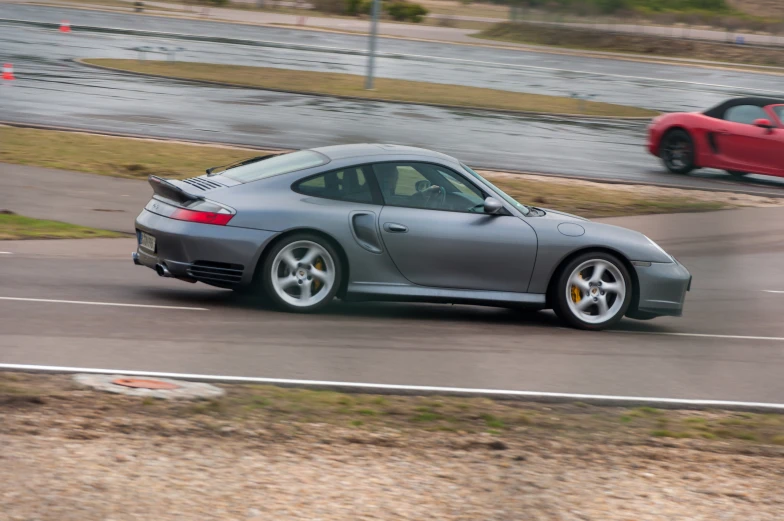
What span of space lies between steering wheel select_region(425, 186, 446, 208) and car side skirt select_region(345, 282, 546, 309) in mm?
653

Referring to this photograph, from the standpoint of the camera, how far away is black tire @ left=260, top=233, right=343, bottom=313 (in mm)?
8781

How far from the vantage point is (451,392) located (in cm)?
709

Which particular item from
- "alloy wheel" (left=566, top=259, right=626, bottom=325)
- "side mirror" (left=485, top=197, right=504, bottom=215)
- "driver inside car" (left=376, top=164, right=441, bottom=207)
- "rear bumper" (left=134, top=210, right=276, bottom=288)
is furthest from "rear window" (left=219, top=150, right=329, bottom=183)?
"alloy wheel" (left=566, top=259, right=626, bottom=325)

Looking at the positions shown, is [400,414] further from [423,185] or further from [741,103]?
[741,103]

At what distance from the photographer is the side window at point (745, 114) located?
66.0 ft

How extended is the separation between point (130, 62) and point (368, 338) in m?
25.6

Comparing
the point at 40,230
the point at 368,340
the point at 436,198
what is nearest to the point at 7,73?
the point at 40,230

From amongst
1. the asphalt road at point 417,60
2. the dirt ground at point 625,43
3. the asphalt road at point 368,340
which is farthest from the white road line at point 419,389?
the dirt ground at point 625,43

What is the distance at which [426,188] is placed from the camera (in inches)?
361

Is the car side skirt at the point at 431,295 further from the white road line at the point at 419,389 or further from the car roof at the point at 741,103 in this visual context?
the car roof at the point at 741,103

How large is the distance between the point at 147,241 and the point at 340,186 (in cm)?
155

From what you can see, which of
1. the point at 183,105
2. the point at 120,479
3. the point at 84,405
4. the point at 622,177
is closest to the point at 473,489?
the point at 120,479

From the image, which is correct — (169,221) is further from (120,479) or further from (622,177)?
(622,177)

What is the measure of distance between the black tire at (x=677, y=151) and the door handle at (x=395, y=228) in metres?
12.6
